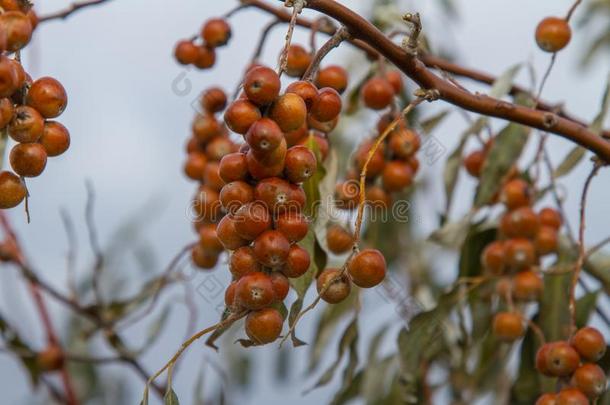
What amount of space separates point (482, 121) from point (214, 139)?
42 cm

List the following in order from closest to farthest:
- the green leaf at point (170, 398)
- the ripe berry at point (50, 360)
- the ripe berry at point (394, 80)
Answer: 1. the green leaf at point (170, 398)
2. the ripe berry at point (394, 80)
3. the ripe berry at point (50, 360)

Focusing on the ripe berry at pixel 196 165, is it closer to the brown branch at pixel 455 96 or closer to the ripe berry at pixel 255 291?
the brown branch at pixel 455 96

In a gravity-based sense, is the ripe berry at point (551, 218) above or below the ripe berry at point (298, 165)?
below

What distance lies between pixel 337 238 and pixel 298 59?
9.6 inches

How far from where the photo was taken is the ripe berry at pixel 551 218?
157 centimetres

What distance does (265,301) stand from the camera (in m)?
0.88

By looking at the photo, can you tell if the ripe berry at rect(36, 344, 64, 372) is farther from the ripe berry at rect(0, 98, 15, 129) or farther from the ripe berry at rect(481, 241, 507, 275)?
the ripe berry at rect(0, 98, 15, 129)

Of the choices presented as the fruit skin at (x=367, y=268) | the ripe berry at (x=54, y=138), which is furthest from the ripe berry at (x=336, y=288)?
the ripe berry at (x=54, y=138)

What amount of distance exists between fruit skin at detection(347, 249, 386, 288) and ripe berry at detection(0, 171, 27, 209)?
12.1 inches

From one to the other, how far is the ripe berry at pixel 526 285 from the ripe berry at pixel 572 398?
1.25 feet

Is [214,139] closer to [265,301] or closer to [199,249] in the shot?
[199,249]

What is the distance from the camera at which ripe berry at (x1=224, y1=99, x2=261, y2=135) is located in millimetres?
883

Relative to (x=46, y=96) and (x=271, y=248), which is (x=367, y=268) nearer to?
(x=271, y=248)

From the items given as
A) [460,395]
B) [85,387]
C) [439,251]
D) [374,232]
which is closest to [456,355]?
[460,395]
